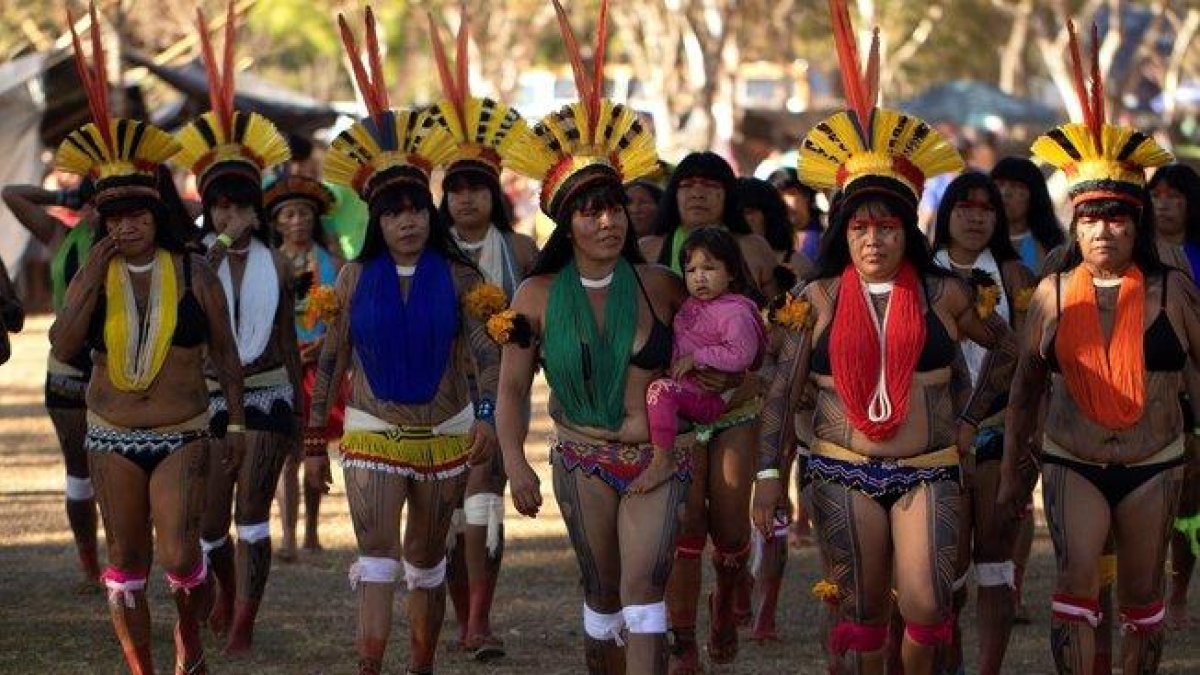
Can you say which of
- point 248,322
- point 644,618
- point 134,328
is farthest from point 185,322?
point 644,618

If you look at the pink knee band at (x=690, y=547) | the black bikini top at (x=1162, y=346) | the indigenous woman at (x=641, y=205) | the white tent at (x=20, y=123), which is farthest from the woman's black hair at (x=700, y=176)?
the white tent at (x=20, y=123)

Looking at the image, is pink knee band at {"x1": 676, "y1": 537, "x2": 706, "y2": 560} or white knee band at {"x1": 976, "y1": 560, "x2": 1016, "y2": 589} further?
pink knee band at {"x1": 676, "y1": 537, "x2": 706, "y2": 560}

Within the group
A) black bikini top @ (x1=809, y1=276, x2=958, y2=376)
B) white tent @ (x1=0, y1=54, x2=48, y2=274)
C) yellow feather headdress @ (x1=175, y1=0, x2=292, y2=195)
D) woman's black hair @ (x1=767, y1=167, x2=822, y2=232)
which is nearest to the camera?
black bikini top @ (x1=809, y1=276, x2=958, y2=376)

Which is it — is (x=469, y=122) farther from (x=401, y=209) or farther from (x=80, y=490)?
(x=80, y=490)

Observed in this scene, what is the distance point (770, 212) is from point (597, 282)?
3.65 metres

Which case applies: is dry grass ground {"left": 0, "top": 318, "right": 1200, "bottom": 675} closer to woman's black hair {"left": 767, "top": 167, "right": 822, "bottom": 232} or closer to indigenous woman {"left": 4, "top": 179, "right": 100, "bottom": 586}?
indigenous woman {"left": 4, "top": 179, "right": 100, "bottom": 586}

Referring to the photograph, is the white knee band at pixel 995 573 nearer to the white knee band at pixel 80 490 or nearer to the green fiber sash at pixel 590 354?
the green fiber sash at pixel 590 354

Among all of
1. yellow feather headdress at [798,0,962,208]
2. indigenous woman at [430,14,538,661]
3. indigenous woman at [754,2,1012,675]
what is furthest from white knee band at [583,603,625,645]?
indigenous woman at [430,14,538,661]

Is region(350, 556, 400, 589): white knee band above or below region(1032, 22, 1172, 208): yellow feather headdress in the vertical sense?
below

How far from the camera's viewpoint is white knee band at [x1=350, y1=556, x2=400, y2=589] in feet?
28.7

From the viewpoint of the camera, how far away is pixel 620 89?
232 ft

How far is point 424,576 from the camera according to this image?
8.98 m

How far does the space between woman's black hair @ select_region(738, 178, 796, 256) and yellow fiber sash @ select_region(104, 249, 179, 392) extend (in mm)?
3588

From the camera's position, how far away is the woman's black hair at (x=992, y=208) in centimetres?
968
